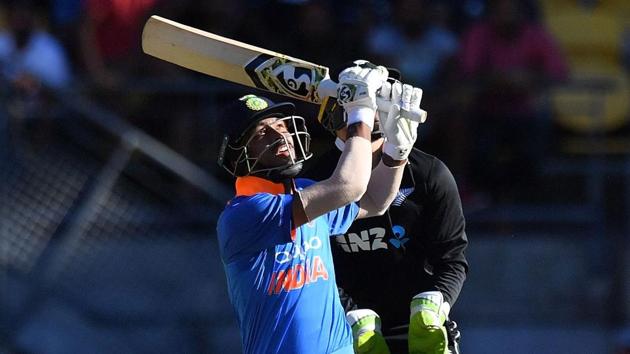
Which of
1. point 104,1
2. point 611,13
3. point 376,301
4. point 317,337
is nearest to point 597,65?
point 611,13

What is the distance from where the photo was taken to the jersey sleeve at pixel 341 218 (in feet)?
14.9

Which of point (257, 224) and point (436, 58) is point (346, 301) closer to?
point (257, 224)

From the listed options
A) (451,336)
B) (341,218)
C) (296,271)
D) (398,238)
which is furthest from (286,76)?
(451,336)

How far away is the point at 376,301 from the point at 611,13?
3900 millimetres

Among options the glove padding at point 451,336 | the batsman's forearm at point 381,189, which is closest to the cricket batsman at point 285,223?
the batsman's forearm at point 381,189

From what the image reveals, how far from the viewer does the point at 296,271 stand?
4312 millimetres

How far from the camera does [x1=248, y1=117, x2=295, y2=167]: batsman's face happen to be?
4434mm

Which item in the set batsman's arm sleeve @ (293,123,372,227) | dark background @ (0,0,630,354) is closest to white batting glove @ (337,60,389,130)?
batsman's arm sleeve @ (293,123,372,227)

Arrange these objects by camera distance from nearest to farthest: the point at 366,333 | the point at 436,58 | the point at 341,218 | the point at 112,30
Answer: the point at 341,218
the point at 366,333
the point at 436,58
the point at 112,30

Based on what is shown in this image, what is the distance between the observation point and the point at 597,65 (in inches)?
321

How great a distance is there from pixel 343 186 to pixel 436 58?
396 cm

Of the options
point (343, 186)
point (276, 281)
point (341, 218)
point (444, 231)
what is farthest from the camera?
point (444, 231)

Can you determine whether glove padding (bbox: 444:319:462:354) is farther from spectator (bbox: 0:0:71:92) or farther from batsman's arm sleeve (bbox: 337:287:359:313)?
spectator (bbox: 0:0:71:92)

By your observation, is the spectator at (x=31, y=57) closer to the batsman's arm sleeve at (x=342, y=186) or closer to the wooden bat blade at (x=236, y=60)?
the wooden bat blade at (x=236, y=60)
